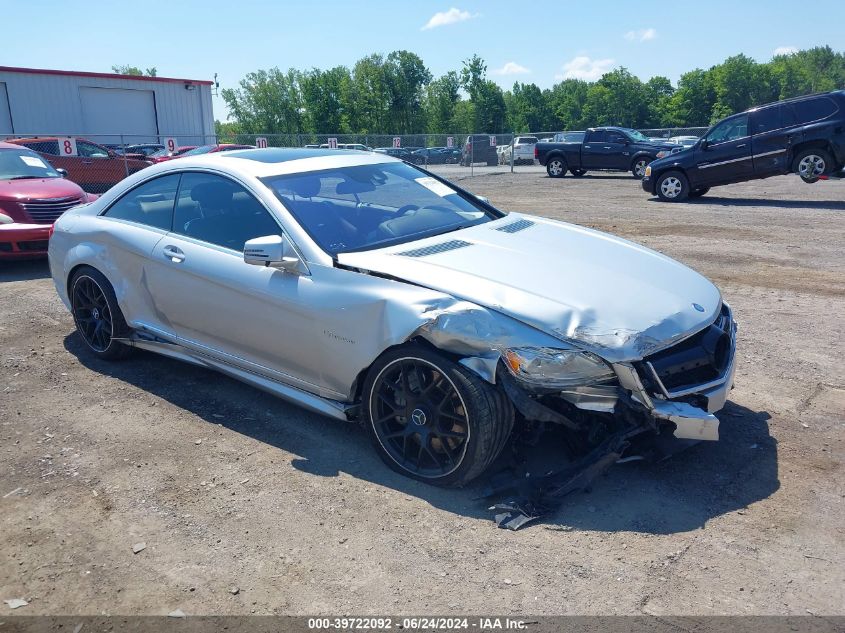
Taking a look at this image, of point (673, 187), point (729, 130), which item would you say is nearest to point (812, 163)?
point (729, 130)

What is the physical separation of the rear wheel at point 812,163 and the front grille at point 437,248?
45.2 ft

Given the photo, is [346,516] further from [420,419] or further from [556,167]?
[556,167]

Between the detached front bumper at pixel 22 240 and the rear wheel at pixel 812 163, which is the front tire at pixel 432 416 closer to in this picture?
the detached front bumper at pixel 22 240

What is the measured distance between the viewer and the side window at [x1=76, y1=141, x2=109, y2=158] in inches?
788

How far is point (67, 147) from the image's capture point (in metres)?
19.3

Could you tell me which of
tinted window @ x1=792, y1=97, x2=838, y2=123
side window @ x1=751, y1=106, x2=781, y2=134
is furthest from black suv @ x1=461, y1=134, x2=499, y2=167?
tinted window @ x1=792, y1=97, x2=838, y2=123

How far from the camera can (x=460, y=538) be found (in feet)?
10.7

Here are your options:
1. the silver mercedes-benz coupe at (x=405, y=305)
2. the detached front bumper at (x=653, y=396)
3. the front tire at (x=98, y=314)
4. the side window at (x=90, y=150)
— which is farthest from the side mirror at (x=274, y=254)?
the side window at (x=90, y=150)


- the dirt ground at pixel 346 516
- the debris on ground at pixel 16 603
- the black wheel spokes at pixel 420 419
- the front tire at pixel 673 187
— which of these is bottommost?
the debris on ground at pixel 16 603

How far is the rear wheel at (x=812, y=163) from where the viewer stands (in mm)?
15078

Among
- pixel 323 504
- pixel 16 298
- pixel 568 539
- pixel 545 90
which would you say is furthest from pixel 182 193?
pixel 545 90

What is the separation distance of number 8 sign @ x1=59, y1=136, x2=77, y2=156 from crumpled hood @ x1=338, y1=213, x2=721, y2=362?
18115 mm

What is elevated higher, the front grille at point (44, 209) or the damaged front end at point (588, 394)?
the front grille at point (44, 209)

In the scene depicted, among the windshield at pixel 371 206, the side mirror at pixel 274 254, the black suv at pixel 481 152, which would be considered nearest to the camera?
the side mirror at pixel 274 254
